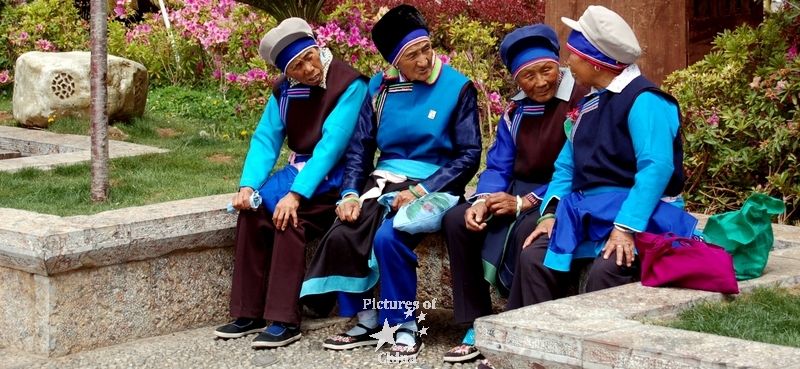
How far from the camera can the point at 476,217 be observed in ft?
15.0

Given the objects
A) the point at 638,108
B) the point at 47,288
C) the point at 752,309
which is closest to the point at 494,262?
the point at 638,108

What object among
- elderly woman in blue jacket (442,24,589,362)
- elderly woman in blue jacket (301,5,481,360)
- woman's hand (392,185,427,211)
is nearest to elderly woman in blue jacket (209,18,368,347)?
elderly woman in blue jacket (301,5,481,360)

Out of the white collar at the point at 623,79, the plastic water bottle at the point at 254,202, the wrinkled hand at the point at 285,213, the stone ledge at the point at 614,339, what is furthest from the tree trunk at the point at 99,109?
the stone ledge at the point at 614,339

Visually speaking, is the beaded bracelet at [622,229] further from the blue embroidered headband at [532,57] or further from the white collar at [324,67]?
the white collar at [324,67]

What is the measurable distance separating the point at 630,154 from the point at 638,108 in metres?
0.18

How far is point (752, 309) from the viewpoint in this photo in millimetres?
3566

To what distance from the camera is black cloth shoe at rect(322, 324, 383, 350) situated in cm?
487

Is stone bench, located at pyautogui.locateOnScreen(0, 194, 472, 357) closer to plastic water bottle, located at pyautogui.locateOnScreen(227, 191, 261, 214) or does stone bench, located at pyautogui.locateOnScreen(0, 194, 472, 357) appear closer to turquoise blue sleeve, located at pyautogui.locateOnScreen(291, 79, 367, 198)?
plastic water bottle, located at pyautogui.locateOnScreen(227, 191, 261, 214)

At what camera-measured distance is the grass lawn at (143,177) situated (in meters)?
5.71

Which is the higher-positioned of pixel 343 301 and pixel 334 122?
pixel 334 122

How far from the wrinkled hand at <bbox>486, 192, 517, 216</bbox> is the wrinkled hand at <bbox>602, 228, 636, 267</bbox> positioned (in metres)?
0.62

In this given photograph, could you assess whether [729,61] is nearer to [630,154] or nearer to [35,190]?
[630,154]

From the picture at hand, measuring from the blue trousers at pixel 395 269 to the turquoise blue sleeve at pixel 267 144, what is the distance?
818 mm

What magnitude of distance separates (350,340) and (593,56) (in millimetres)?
1635
